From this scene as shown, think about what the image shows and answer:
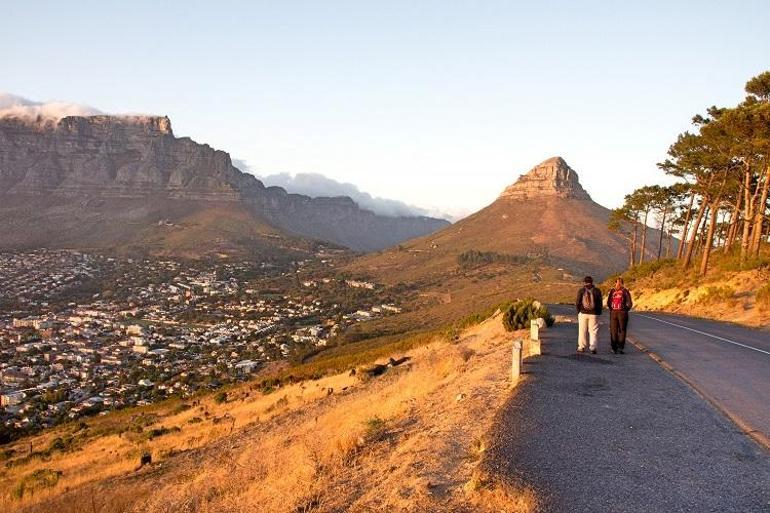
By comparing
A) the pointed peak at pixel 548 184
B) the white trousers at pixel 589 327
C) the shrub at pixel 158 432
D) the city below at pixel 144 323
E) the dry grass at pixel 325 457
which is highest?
the pointed peak at pixel 548 184

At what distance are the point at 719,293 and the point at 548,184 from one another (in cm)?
13283

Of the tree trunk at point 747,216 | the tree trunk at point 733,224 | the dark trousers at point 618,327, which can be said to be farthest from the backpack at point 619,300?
the tree trunk at point 733,224

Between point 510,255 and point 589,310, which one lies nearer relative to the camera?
point 589,310

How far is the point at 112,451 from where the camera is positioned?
71.4ft

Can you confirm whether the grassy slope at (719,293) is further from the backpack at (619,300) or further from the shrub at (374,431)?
the shrub at (374,431)

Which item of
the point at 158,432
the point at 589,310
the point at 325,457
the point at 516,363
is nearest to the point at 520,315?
the point at 589,310

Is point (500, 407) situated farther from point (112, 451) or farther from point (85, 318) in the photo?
point (85, 318)

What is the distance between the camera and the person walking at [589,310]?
1328 centimetres

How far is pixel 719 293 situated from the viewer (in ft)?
89.8

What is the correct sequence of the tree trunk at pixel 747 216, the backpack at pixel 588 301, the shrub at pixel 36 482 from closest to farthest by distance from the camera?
the backpack at pixel 588 301 < the shrub at pixel 36 482 < the tree trunk at pixel 747 216

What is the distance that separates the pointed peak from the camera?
152125 millimetres

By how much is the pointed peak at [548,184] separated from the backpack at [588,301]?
467ft

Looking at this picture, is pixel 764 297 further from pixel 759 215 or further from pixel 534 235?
pixel 534 235

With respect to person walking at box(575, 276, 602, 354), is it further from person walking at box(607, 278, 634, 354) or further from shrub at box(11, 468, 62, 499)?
shrub at box(11, 468, 62, 499)
